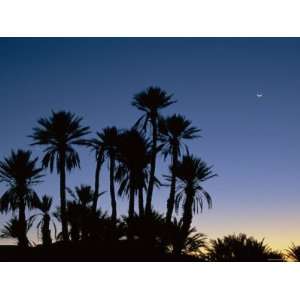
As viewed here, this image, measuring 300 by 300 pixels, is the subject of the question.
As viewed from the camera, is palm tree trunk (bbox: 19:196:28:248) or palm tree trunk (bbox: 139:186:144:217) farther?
palm tree trunk (bbox: 19:196:28:248)

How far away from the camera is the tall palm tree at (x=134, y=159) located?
2743 cm

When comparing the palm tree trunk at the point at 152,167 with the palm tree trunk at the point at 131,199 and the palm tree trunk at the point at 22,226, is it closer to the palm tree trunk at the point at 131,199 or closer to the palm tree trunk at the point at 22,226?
the palm tree trunk at the point at 131,199

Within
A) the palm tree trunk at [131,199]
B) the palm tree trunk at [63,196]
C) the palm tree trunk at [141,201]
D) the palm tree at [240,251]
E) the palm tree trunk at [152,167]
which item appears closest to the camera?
the palm tree at [240,251]

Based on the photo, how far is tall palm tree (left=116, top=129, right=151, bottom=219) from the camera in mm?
27428

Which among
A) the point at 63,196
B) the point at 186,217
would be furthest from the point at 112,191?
the point at 186,217

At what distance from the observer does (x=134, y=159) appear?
27922 mm

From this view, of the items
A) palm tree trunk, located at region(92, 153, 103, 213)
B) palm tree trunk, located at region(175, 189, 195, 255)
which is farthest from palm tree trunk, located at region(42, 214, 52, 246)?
palm tree trunk, located at region(175, 189, 195, 255)

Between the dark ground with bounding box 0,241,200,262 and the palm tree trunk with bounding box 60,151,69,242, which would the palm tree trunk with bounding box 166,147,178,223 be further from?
the palm tree trunk with bounding box 60,151,69,242

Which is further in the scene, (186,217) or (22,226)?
(22,226)

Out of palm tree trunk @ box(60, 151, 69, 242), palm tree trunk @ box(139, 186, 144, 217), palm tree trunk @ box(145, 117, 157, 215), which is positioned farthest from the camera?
palm tree trunk @ box(139, 186, 144, 217)

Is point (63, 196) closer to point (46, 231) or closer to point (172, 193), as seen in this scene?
point (46, 231)

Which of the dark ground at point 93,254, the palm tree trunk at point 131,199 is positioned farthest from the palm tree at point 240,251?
the palm tree trunk at point 131,199
